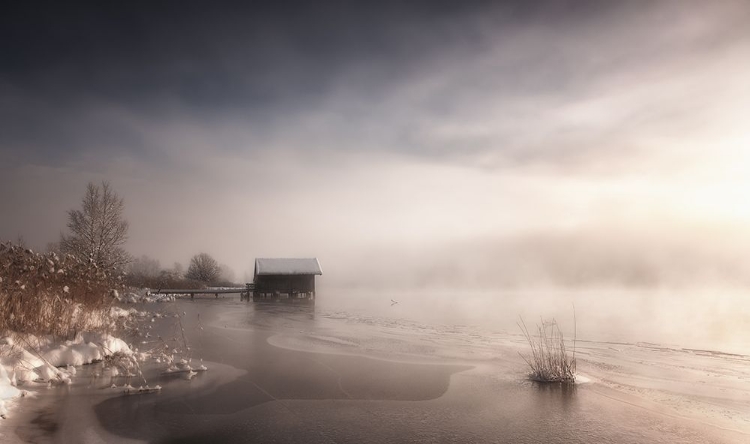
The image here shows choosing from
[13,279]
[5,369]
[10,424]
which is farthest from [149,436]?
[13,279]

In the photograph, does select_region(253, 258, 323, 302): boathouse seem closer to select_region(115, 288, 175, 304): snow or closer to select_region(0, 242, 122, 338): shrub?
select_region(115, 288, 175, 304): snow

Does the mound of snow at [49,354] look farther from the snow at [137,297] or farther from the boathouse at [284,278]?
the boathouse at [284,278]

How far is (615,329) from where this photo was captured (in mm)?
24062

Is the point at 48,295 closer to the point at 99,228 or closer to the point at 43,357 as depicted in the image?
the point at 43,357

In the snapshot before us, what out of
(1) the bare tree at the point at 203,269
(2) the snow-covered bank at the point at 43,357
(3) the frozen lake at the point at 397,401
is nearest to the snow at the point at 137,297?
(2) the snow-covered bank at the point at 43,357

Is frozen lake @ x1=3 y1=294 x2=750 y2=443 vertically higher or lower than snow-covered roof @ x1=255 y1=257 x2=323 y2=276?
lower

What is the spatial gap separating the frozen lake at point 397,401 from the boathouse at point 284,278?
38.4 meters

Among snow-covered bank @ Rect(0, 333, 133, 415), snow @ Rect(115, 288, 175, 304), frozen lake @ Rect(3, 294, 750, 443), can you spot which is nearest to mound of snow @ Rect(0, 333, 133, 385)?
snow-covered bank @ Rect(0, 333, 133, 415)

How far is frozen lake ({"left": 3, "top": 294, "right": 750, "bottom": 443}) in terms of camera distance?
6605 mm

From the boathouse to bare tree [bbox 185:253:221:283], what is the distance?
3054 centimetres

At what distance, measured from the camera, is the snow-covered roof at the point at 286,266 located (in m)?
53.2

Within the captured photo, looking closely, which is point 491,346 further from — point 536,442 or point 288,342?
point 536,442

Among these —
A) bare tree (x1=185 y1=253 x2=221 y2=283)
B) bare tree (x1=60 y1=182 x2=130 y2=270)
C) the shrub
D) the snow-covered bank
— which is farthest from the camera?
bare tree (x1=185 y1=253 x2=221 y2=283)

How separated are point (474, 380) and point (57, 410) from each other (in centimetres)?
828
